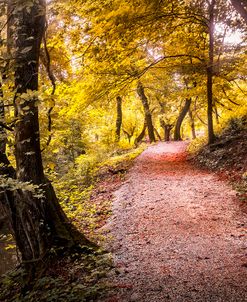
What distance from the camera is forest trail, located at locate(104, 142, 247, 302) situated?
3.68 m

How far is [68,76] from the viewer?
13.5 m

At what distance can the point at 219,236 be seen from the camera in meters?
5.46

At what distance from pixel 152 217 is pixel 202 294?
3384 mm

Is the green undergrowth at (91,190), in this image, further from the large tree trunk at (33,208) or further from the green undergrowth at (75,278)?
the large tree trunk at (33,208)

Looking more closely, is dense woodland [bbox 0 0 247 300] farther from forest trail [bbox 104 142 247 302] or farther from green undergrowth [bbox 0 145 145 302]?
forest trail [bbox 104 142 247 302]

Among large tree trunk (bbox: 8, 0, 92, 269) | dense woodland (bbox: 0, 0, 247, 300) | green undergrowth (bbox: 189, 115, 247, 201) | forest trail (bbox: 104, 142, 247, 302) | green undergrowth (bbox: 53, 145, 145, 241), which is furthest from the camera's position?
green undergrowth (bbox: 189, 115, 247, 201)

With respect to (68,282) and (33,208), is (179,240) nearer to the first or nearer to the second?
(68,282)

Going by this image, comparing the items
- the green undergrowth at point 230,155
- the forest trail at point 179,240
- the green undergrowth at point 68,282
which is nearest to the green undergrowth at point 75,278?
the green undergrowth at point 68,282

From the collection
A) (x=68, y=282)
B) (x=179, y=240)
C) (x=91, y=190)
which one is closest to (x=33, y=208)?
(x=68, y=282)

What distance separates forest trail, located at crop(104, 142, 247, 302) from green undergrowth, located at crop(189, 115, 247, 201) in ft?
1.30

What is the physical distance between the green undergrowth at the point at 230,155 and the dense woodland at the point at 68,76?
1.97 feet

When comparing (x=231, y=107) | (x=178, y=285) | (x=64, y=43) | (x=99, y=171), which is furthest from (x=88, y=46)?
(x=231, y=107)

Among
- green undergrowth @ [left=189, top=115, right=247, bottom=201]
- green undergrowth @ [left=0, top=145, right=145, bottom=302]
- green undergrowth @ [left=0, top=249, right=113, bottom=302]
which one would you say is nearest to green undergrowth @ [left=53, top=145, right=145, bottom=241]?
green undergrowth @ [left=0, top=145, right=145, bottom=302]

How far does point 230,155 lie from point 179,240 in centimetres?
609
